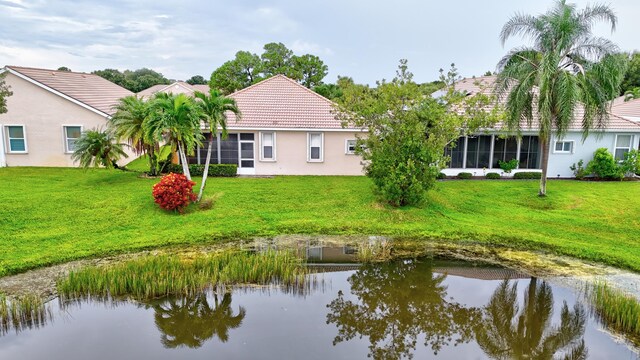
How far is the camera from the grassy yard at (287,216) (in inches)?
484

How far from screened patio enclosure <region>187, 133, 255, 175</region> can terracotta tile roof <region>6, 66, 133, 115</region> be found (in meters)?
5.27

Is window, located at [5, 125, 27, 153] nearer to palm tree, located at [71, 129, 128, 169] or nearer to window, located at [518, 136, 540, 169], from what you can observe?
palm tree, located at [71, 129, 128, 169]

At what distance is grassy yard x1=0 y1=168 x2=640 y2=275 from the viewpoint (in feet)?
40.3

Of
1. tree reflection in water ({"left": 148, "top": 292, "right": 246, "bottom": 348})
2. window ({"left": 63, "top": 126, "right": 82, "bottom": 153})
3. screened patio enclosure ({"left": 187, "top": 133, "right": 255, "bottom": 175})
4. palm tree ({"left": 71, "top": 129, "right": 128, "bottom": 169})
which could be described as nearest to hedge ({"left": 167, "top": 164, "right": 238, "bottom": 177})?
screened patio enclosure ({"left": 187, "top": 133, "right": 255, "bottom": 175})

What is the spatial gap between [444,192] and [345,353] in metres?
13.4

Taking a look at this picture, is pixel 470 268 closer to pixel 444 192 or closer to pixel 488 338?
pixel 488 338

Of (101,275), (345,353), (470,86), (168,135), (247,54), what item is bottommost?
(345,353)

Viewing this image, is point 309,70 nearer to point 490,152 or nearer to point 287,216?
point 490,152

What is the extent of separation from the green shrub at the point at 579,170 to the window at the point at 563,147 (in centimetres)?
83

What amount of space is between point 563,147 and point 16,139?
30.1 metres

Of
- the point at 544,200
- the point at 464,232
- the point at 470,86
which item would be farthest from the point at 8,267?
the point at 470,86

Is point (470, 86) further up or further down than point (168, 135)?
further up

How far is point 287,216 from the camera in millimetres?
15406

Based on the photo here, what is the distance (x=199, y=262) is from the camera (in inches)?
415
